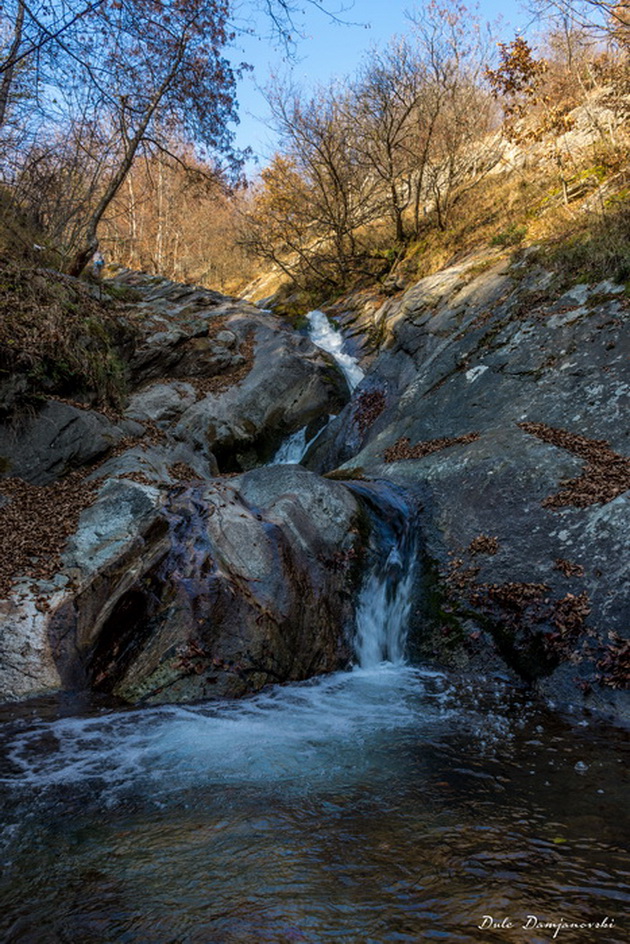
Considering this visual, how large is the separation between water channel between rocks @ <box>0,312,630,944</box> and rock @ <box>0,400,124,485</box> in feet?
13.7

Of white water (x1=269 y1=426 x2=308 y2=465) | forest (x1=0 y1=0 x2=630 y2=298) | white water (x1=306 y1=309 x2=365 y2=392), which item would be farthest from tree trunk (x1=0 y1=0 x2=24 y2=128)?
white water (x1=306 y1=309 x2=365 y2=392)

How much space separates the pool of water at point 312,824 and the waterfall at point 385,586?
143cm

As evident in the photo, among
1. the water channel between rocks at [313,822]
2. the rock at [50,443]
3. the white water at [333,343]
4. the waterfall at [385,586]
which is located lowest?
the water channel between rocks at [313,822]

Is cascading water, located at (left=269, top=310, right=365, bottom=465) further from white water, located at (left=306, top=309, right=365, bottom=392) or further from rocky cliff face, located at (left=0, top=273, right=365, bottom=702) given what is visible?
rocky cliff face, located at (left=0, top=273, right=365, bottom=702)

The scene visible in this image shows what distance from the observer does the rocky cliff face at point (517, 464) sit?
5441 millimetres

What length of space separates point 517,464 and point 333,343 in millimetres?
12165

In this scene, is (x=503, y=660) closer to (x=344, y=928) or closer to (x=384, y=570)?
(x=384, y=570)

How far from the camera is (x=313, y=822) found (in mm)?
3113

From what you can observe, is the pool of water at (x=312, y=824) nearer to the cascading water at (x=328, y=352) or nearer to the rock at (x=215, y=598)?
the rock at (x=215, y=598)

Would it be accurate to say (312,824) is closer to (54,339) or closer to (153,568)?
(153,568)

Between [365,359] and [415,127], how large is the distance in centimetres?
799

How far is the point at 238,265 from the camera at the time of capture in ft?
116

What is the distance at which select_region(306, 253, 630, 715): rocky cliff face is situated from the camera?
544cm

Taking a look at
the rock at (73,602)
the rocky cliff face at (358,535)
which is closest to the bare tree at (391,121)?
the rocky cliff face at (358,535)
